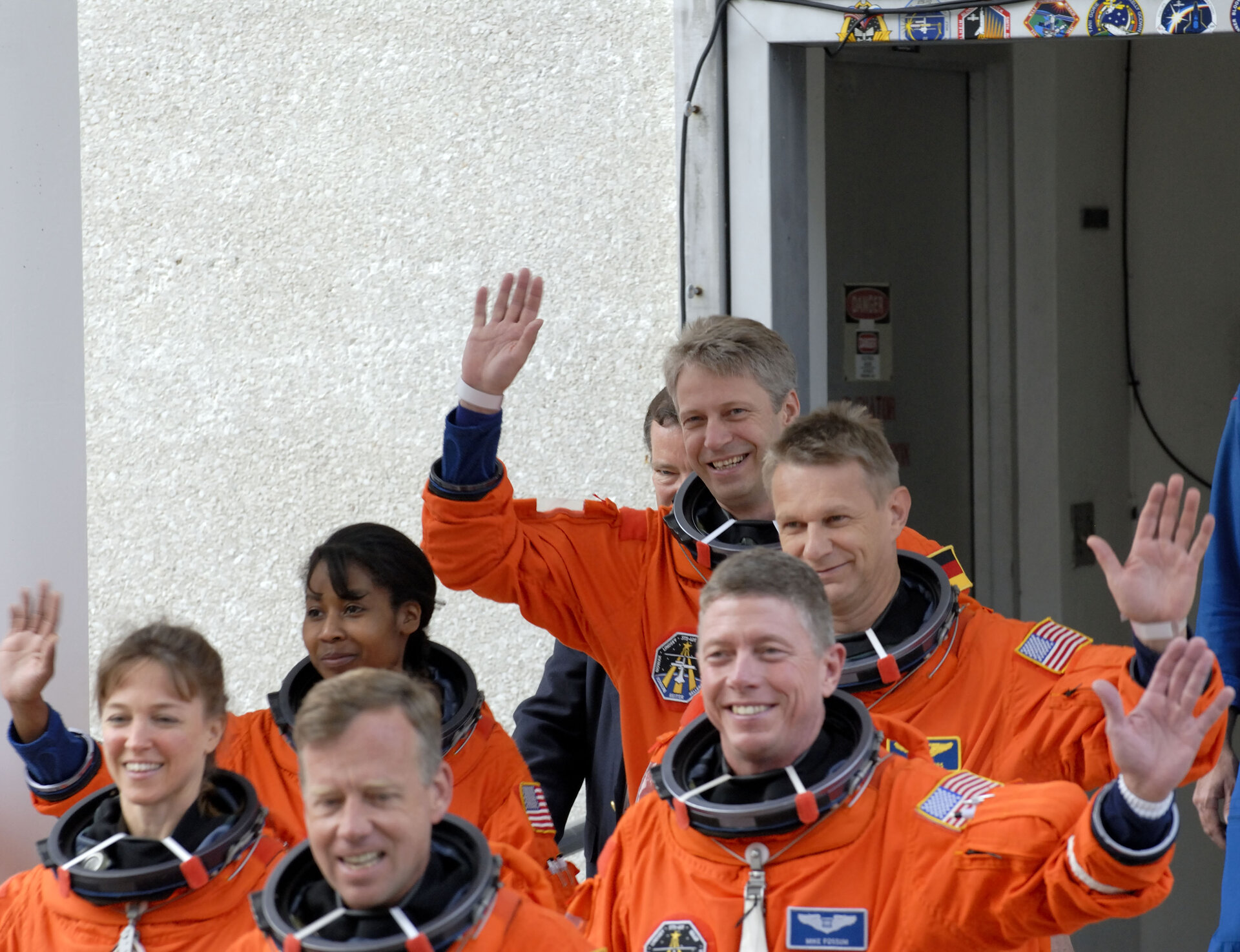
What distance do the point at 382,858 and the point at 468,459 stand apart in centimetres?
88

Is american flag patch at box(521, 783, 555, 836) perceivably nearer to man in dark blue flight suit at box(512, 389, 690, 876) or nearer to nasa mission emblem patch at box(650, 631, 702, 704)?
nasa mission emblem patch at box(650, 631, 702, 704)

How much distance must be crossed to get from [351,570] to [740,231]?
133 centimetres

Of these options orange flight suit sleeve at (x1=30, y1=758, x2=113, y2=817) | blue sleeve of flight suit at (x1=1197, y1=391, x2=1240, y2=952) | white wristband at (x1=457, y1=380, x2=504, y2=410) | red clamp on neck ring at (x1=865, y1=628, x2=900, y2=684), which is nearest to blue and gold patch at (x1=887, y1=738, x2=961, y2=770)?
red clamp on neck ring at (x1=865, y1=628, x2=900, y2=684)

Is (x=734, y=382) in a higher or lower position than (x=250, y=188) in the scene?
lower

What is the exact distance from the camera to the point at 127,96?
4.23m

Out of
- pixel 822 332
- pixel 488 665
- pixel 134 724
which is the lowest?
pixel 488 665

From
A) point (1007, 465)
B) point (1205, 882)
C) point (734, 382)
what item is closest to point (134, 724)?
point (734, 382)

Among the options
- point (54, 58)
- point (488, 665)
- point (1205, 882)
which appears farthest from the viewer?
point (1205, 882)

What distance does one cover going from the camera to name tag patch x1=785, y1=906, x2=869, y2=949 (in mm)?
1890

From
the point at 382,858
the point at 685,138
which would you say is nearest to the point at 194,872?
the point at 382,858

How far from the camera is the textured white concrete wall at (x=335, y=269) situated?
383 cm

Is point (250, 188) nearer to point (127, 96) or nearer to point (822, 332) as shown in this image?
point (127, 96)

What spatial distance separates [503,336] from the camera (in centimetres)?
265

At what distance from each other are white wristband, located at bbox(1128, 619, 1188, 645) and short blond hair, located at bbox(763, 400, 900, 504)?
1.70 ft
